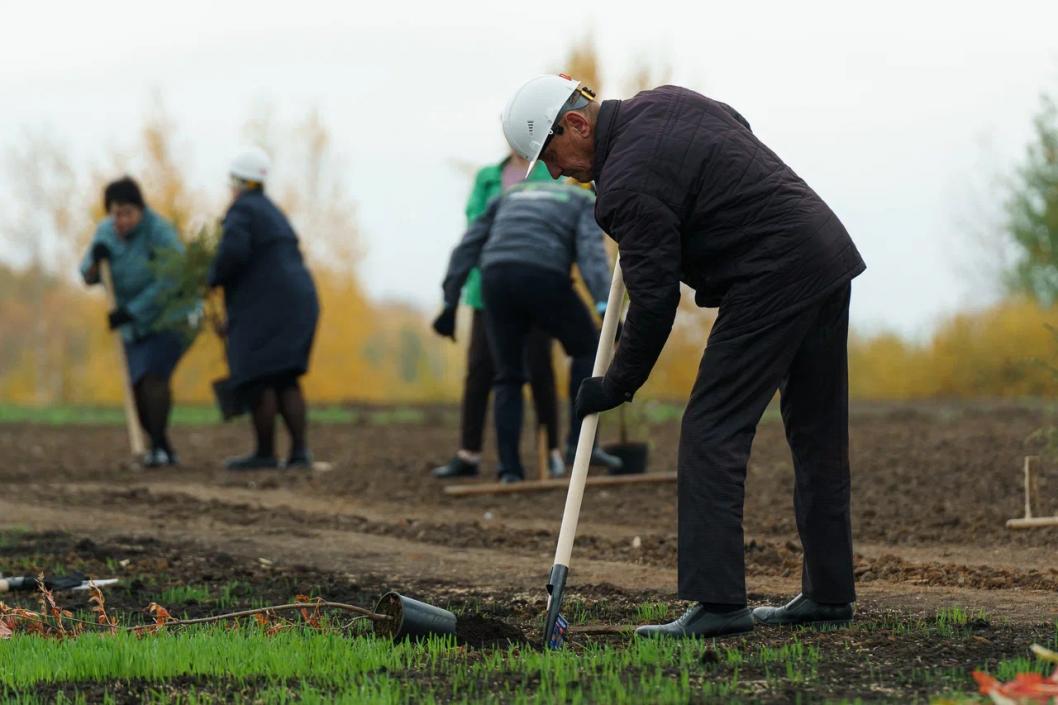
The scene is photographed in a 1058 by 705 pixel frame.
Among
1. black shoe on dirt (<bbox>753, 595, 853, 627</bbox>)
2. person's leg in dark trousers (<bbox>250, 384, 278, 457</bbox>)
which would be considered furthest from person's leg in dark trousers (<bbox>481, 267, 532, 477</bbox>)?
black shoe on dirt (<bbox>753, 595, 853, 627</bbox>)

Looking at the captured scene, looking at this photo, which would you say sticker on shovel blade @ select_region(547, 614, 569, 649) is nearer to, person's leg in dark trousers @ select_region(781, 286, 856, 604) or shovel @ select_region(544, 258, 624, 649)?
shovel @ select_region(544, 258, 624, 649)

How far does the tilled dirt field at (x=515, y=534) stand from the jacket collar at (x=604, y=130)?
163cm

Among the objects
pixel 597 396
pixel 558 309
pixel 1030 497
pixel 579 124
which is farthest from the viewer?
pixel 558 309

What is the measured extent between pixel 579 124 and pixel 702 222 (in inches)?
20.4

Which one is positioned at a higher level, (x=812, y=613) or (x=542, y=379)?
(x=542, y=379)

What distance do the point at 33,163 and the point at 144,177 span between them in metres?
10.5

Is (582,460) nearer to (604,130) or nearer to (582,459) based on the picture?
(582,459)

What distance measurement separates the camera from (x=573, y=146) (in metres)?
4.77

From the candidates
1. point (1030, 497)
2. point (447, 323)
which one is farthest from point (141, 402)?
point (1030, 497)

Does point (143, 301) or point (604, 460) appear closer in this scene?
point (604, 460)

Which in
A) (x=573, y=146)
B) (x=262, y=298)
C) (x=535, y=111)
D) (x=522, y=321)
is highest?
(x=535, y=111)

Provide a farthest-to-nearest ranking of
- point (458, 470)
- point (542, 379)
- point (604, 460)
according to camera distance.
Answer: point (458, 470), point (604, 460), point (542, 379)

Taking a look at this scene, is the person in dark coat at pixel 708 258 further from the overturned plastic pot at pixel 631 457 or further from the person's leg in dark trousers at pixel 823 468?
the overturned plastic pot at pixel 631 457

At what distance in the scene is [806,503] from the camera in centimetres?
504
